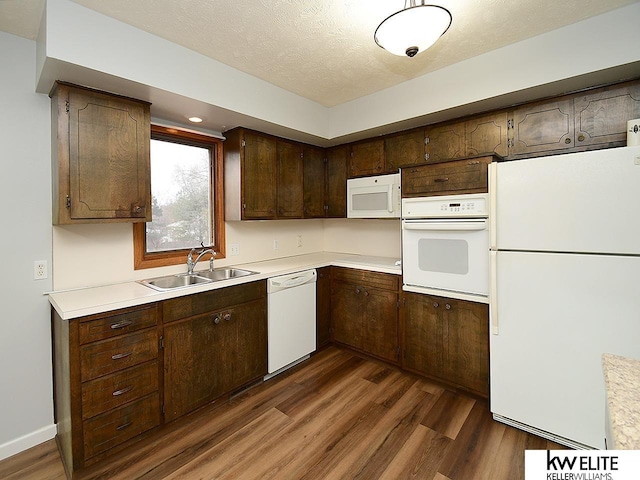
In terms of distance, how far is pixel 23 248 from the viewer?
1.95 m

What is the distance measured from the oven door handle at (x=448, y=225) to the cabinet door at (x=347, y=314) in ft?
2.78

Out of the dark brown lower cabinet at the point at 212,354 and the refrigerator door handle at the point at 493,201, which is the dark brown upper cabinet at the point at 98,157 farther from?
the refrigerator door handle at the point at 493,201

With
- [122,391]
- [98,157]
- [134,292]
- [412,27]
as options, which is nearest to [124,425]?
[122,391]

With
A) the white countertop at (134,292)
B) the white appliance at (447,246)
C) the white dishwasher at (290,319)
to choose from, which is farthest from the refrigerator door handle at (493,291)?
the white dishwasher at (290,319)

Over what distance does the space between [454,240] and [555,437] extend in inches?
53.8

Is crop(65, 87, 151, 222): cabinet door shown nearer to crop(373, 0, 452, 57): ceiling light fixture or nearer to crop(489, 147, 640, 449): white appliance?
crop(373, 0, 452, 57): ceiling light fixture

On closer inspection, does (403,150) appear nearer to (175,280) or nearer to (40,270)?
(175,280)

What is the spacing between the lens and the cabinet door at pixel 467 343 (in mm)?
2291

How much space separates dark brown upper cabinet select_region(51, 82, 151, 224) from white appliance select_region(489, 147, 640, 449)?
239cm

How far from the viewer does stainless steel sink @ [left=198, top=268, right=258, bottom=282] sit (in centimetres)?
273

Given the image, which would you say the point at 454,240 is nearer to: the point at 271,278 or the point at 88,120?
the point at 271,278

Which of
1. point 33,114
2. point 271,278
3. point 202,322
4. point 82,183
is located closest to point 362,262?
point 271,278

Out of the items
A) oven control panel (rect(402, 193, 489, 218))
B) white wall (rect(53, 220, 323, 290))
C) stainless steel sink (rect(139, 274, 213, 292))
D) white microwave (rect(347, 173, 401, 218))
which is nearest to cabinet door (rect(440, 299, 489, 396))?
oven control panel (rect(402, 193, 489, 218))

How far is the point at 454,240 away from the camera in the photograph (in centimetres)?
236
